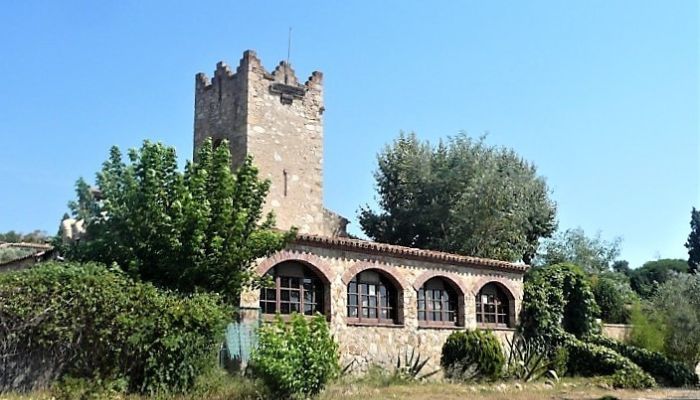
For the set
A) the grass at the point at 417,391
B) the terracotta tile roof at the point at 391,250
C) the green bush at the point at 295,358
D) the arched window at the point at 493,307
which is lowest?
the grass at the point at 417,391

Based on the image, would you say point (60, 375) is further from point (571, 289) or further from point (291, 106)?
point (571, 289)

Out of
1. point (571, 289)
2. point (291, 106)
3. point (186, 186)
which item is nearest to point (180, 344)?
point (186, 186)

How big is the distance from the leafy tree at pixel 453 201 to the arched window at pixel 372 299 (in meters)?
9.71

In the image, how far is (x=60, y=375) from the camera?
13109mm

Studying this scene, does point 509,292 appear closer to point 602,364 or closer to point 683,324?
point 602,364

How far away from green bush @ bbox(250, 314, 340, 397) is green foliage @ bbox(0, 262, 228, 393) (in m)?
1.26

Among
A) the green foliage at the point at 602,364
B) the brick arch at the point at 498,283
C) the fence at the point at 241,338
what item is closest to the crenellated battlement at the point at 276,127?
the brick arch at the point at 498,283

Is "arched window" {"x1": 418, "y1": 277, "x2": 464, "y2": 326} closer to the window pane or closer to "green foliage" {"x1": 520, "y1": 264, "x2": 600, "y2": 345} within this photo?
the window pane

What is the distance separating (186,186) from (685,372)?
1752cm

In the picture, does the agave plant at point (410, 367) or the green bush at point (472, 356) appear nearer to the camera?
the agave plant at point (410, 367)

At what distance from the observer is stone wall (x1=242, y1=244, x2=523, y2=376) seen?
19.4 metres

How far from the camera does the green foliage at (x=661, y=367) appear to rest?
917 inches

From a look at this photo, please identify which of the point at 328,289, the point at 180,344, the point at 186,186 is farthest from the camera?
the point at 328,289

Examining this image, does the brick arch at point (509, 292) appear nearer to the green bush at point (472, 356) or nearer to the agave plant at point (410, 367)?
the green bush at point (472, 356)
